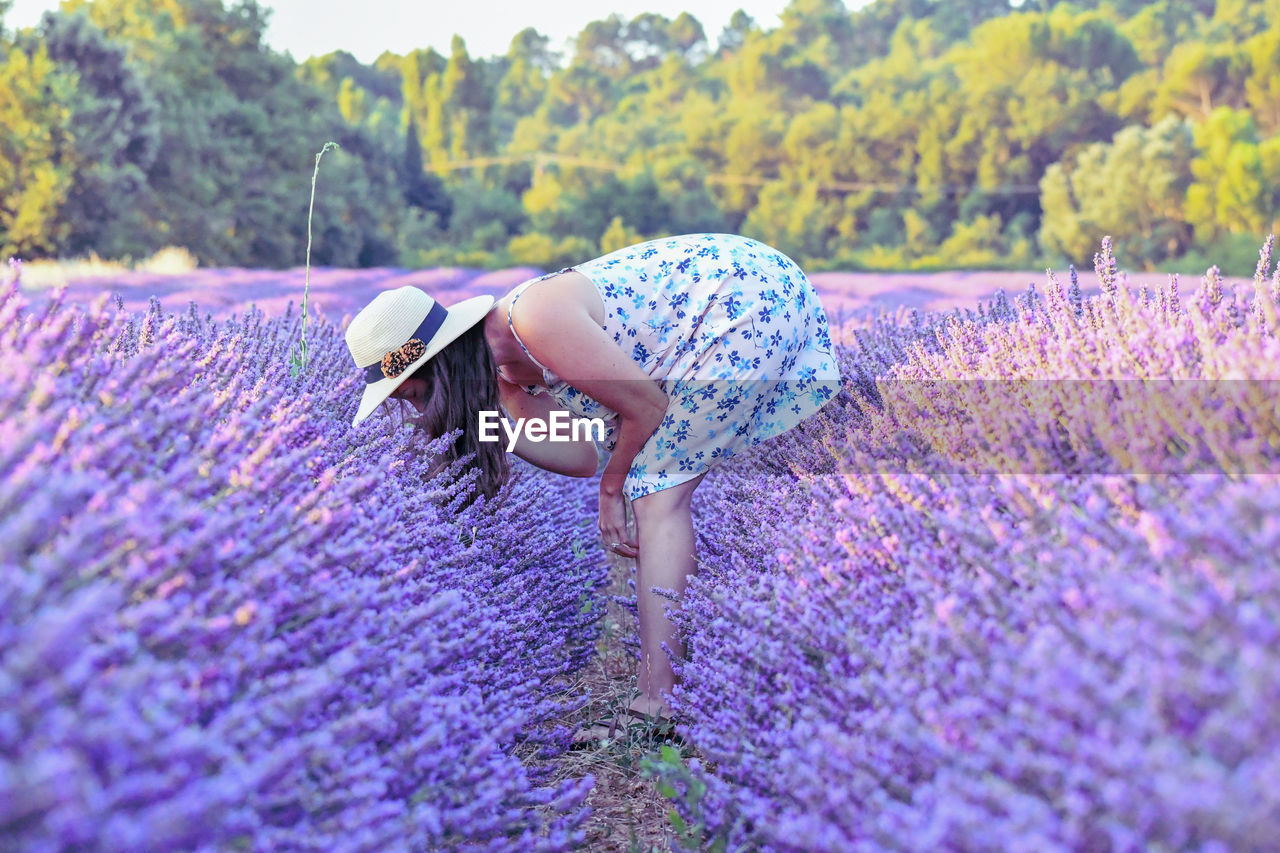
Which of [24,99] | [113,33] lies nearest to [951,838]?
[24,99]

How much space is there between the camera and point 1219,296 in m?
2.41

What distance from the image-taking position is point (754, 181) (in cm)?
4194

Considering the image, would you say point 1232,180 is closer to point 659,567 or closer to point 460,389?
point 659,567

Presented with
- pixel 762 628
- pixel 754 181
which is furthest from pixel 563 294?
pixel 754 181

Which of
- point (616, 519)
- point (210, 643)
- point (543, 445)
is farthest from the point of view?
point (543, 445)

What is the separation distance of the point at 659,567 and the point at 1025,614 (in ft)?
4.65

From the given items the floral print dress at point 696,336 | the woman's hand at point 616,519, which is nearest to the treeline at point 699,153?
the floral print dress at point 696,336

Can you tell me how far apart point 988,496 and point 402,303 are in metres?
1.52

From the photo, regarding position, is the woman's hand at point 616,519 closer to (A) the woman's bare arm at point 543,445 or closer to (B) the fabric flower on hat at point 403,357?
(A) the woman's bare arm at point 543,445

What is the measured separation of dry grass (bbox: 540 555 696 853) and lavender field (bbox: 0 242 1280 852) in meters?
0.11

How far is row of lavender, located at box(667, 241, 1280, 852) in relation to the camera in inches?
37.0

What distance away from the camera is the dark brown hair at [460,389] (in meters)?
2.54

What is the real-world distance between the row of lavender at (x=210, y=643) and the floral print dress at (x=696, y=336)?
786 mm

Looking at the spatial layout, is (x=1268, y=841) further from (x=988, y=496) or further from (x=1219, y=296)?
(x=1219, y=296)
